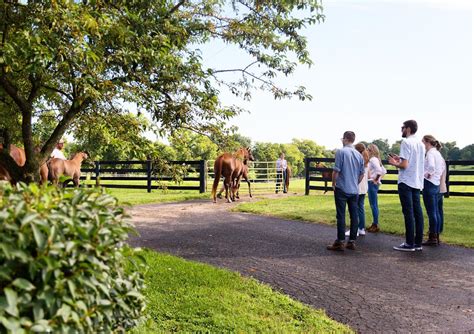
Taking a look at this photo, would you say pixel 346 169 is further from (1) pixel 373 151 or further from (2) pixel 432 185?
(1) pixel 373 151

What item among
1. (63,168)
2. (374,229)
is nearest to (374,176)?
(374,229)

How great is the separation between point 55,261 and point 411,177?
588cm

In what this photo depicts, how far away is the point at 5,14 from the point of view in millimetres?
4777

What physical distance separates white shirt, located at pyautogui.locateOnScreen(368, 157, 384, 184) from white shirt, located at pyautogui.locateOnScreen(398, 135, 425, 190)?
1.48 metres

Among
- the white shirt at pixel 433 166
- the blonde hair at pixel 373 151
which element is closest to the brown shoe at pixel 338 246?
the white shirt at pixel 433 166

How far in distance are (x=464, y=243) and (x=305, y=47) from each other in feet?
14.0

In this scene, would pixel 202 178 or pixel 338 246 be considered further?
pixel 202 178

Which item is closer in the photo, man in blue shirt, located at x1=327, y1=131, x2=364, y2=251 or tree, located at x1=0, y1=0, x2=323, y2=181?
tree, located at x1=0, y1=0, x2=323, y2=181

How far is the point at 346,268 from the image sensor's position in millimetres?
5480

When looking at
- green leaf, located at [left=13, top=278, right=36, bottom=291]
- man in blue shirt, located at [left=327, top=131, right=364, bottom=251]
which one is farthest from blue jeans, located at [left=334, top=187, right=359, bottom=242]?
green leaf, located at [left=13, top=278, right=36, bottom=291]

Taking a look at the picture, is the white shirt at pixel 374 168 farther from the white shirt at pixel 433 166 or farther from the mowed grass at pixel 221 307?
the mowed grass at pixel 221 307

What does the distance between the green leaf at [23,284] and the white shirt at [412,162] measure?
592 centimetres

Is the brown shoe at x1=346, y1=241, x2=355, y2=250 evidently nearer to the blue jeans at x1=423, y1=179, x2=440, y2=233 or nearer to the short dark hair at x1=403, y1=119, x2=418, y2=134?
the blue jeans at x1=423, y1=179, x2=440, y2=233

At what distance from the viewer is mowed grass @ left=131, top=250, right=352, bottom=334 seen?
3.40 metres
